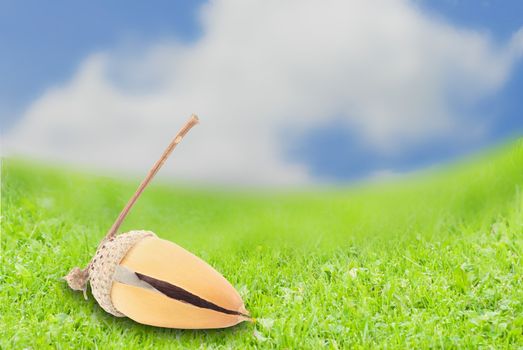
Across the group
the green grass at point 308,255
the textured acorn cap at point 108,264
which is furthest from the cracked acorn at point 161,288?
the green grass at point 308,255

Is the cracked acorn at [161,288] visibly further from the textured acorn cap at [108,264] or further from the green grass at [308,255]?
the green grass at [308,255]

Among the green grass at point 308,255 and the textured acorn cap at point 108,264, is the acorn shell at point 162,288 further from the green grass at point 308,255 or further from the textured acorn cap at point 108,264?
the green grass at point 308,255

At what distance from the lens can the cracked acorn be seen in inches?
137

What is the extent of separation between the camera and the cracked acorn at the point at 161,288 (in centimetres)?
349

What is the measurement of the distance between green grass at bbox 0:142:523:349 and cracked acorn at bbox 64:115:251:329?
123 mm

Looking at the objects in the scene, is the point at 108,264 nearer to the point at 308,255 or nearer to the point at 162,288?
the point at 162,288

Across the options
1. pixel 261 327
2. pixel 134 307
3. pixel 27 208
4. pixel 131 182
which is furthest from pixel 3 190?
pixel 261 327

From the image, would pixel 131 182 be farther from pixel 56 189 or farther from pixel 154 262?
pixel 154 262

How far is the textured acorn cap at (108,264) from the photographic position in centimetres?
356

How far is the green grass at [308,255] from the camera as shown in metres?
3.58

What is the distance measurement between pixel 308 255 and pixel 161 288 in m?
1.22

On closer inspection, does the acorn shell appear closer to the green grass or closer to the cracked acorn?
the cracked acorn

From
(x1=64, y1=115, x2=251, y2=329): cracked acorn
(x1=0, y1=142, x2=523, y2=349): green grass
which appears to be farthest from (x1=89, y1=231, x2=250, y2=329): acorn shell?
(x1=0, y1=142, x2=523, y2=349): green grass

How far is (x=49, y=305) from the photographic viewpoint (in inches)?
154
